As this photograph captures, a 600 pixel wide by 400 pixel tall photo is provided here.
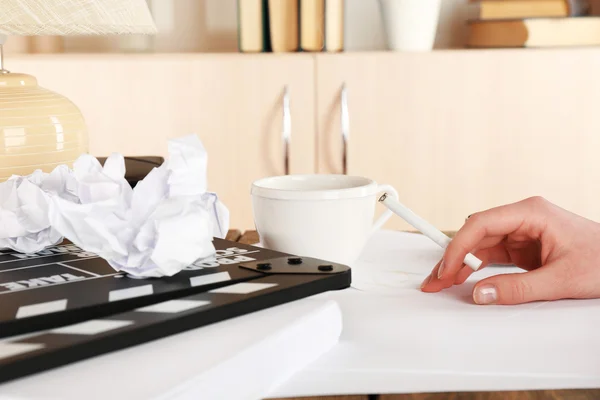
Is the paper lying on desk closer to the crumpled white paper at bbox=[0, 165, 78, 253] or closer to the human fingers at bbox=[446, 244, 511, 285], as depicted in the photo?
the human fingers at bbox=[446, 244, 511, 285]

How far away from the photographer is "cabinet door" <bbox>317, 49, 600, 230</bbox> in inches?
69.1

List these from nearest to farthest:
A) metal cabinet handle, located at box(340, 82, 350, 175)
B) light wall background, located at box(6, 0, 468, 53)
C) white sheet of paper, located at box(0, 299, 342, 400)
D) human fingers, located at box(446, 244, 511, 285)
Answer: white sheet of paper, located at box(0, 299, 342, 400) → human fingers, located at box(446, 244, 511, 285) → metal cabinet handle, located at box(340, 82, 350, 175) → light wall background, located at box(6, 0, 468, 53)

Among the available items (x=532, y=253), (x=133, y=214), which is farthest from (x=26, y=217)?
(x=532, y=253)

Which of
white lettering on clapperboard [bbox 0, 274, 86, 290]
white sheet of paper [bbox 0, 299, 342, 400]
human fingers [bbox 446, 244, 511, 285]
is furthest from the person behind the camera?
human fingers [bbox 446, 244, 511, 285]

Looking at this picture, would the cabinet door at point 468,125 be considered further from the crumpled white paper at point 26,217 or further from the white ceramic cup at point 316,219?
the crumpled white paper at point 26,217

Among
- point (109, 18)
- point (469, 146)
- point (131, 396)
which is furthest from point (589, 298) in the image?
point (469, 146)

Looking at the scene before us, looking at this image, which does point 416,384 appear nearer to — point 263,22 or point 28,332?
point 28,332

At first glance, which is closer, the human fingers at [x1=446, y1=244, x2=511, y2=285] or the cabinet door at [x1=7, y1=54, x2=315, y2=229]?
the human fingers at [x1=446, y1=244, x2=511, y2=285]

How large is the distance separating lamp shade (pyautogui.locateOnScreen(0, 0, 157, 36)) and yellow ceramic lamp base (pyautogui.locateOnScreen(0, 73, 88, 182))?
0.06m

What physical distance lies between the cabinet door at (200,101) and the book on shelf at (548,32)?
19.8 inches

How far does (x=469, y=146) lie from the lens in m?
1.78

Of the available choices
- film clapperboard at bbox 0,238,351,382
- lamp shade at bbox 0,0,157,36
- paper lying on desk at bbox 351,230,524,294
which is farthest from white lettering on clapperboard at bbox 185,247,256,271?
lamp shade at bbox 0,0,157,36

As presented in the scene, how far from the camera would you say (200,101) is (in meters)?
1.76

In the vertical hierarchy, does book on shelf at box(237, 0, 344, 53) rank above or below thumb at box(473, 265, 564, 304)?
above
